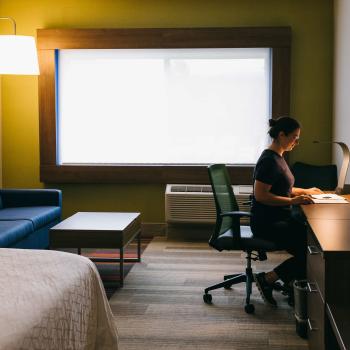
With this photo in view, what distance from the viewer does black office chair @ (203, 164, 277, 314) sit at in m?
3.56

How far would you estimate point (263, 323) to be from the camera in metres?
3.40

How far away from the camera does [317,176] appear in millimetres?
5527

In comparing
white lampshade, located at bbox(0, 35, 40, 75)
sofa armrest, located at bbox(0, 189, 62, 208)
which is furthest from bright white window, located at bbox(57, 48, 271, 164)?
white lampshade, located at bbox(0, 35, 40, 75)

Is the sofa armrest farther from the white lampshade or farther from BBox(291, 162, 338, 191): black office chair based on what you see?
BBox(291, 162, 338, 191): black office chair

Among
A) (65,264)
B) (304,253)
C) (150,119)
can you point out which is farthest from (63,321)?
(150,119)

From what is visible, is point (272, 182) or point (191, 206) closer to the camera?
point (272, 182)

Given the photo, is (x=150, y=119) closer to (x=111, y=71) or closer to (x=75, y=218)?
(x=111, y=71)

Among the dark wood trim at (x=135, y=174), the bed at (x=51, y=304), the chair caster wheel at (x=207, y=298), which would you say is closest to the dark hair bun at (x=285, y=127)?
the chair caster wheel at (x=207, y=298)

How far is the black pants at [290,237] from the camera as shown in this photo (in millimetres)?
3533

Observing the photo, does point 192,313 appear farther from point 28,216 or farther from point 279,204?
point 28,216

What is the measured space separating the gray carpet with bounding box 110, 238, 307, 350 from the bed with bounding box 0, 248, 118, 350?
77 centimetres

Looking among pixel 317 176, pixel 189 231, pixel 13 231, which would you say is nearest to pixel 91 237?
pixel 13 231

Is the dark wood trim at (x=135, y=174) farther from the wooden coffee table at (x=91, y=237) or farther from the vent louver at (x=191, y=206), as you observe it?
the wooden coffee table at (x=91, y=237)

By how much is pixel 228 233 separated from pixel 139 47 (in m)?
2.85
